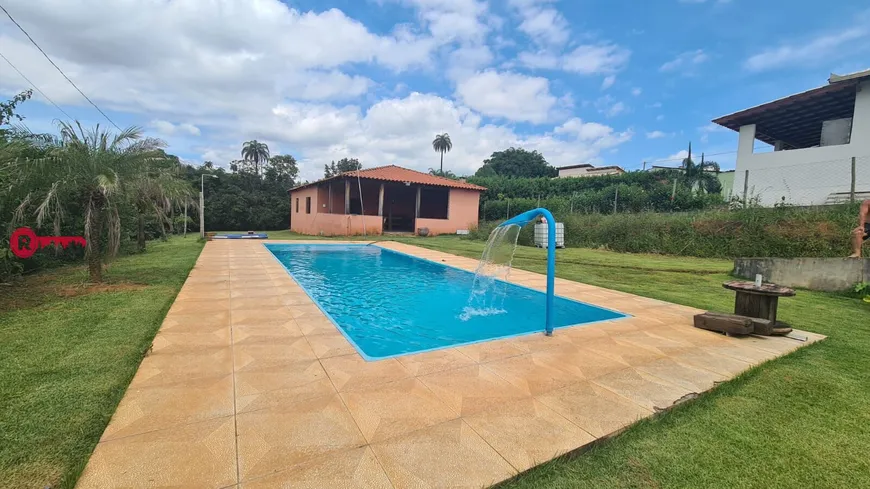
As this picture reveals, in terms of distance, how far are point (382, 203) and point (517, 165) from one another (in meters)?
30.5

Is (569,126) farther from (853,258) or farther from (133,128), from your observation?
(133,128)

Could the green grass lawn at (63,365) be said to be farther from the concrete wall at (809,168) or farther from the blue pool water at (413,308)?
the concrete wall at (809,168)

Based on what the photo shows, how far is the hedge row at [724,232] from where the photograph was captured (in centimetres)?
942

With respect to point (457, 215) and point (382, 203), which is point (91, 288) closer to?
point (382, 203)

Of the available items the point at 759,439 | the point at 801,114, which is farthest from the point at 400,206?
the point at 759,439

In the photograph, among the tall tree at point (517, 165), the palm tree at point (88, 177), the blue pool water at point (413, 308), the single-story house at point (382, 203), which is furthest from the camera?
the tall tree at point (517, 165)

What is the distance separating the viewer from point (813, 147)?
53.4 feet

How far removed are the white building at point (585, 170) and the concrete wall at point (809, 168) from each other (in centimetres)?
1991

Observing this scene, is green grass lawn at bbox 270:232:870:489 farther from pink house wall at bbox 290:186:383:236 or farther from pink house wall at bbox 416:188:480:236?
pink house wall at bbox 416:188:480:236

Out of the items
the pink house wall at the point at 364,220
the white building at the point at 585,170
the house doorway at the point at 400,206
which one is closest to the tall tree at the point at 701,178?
the white building at the point at 585,170

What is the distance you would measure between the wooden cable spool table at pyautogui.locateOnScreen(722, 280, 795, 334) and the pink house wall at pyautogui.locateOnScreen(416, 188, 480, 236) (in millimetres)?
17747

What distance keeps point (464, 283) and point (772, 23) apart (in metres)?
13.6

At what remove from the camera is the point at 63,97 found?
992 centimetres

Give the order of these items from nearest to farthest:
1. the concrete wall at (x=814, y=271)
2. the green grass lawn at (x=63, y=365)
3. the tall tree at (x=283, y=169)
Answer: the green grass lawn at (x=63, y=365)
the concrete wall at (x=814, y=271)
the tall tree at (x=283, y=169)
